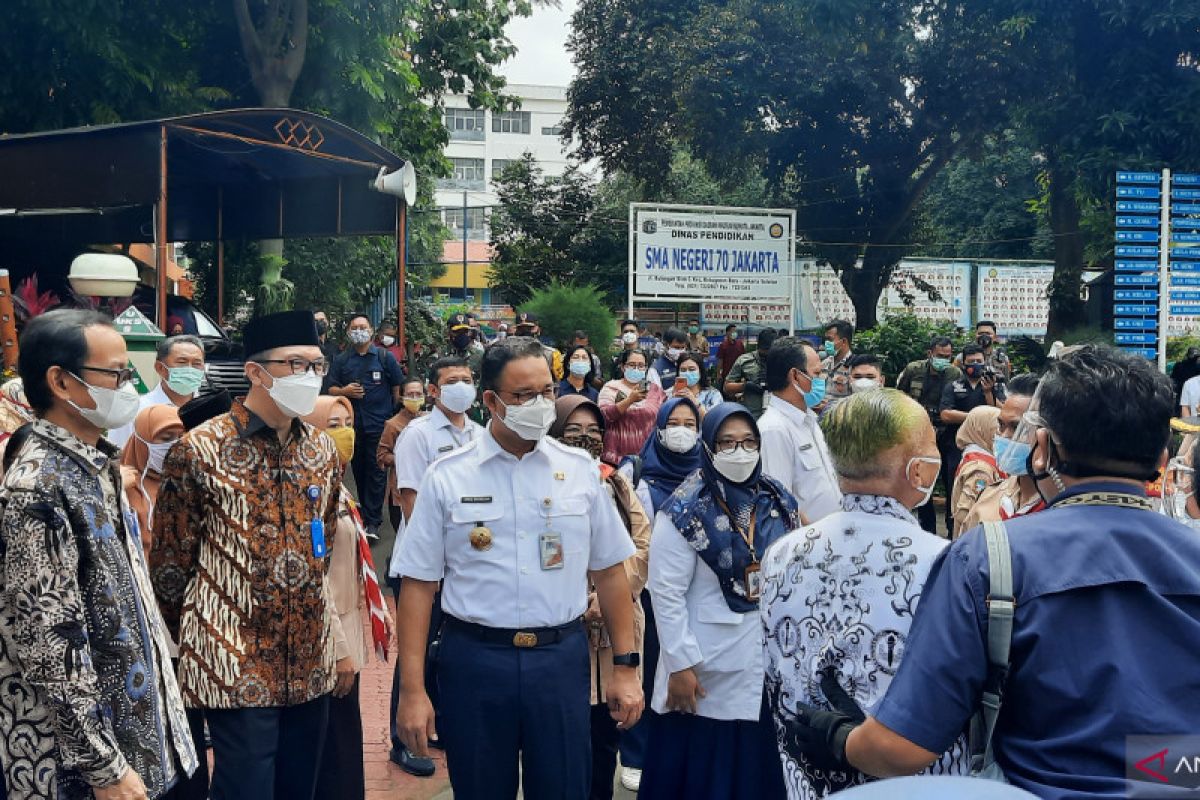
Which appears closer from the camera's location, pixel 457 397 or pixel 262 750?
pixel 262 750

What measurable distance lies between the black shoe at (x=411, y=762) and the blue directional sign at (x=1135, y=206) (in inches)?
561

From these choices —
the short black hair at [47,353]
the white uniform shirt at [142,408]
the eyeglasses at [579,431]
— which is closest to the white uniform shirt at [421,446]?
the eyeglasses at [579,431]

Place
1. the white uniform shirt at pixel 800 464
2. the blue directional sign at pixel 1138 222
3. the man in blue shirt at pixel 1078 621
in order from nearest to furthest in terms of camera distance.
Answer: the man in blue shirt at pixel 1078 621
the white uniform shirt at pixel 800 464
the blue directional sign at pixel 1138 222

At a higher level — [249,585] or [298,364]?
[298,364]

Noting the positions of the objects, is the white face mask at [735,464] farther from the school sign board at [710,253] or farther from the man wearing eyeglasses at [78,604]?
the school sign board at [710,253]

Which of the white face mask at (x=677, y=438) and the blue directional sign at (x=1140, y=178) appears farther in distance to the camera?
the blue directional sign at (x=1140, y=178)

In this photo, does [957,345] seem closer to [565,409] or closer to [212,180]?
[212,180]

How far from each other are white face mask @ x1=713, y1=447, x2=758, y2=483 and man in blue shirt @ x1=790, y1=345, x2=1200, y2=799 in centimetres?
242

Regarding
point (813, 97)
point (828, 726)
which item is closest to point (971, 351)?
point (828, 726)

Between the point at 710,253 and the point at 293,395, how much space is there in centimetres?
1742

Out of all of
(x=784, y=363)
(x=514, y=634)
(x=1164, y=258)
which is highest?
(x=1164, y=258)

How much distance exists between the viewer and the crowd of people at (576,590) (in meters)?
2.20

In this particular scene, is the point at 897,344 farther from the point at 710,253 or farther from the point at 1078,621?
the point at 1078,621

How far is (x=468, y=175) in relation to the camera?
237 ft
